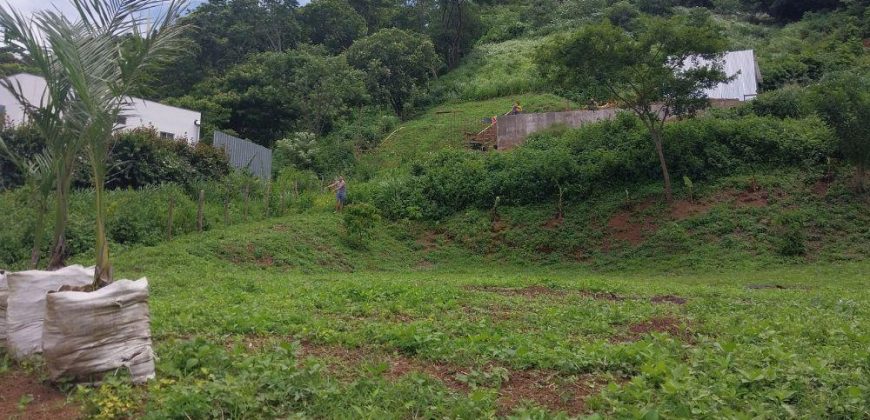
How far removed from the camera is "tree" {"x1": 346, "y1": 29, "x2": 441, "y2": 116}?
34406mm

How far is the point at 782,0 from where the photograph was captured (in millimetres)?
46938

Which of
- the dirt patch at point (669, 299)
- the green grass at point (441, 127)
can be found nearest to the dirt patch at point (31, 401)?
the dirt patch at point (669, 299)

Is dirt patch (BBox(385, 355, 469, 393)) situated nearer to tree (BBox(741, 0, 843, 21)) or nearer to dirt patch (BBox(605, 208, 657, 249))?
dirt patch (BBox(605, 208, 657, 249))

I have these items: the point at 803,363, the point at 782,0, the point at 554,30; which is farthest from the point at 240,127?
the point at 782,0

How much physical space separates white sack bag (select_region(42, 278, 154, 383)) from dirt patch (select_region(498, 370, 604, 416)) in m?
2.44

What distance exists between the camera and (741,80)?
29984mm

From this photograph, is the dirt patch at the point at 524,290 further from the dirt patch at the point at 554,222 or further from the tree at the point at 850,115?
the tree at the point at 850,115

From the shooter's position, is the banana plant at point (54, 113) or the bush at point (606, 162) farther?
the bush at point (606, 162)

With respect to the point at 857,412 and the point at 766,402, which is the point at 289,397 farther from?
the point at 857,412

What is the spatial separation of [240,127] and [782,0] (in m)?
40.0

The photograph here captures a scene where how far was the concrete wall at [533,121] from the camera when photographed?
25.9 m

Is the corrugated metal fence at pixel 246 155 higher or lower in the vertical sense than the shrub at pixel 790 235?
higher

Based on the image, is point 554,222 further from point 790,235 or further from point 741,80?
point 741,80

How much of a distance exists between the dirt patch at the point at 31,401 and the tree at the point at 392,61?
3050 cm
